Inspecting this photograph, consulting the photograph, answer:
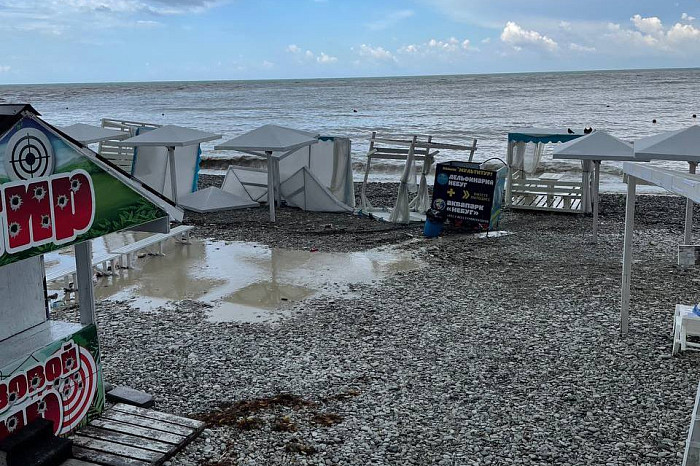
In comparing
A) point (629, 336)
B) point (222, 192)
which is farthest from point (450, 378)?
point (222, 192)

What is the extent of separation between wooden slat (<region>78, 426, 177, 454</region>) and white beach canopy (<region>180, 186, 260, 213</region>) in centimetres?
1078

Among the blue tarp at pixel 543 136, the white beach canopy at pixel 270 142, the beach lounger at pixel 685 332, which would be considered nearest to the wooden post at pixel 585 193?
the blue tarp at pixel 543 136

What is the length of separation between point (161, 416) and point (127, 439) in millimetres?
438

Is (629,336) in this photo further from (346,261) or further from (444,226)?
(444,226)

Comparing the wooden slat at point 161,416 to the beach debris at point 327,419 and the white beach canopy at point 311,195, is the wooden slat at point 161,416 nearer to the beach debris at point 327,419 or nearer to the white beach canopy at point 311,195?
the beach debris at point 327,419

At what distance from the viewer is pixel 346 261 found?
11430 mm

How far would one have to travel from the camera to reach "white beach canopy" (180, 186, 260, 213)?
52.1 feet

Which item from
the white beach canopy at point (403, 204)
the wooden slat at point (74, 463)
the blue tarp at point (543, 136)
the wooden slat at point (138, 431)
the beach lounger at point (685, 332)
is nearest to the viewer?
the wooden slat at point (74, 463)

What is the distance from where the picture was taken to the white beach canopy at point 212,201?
15.9 m

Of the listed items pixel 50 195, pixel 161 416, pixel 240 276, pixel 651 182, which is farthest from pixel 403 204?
pixel 50 195

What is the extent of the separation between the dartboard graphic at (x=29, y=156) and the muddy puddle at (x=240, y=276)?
428 cm

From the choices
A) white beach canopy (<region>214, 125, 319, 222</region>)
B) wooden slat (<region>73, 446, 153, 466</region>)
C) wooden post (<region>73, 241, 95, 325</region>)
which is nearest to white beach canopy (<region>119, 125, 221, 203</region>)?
white beach canopy (<region>214, 125, 319, 222</region>)

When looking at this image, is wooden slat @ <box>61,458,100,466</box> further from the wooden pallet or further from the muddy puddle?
the muddy puddle

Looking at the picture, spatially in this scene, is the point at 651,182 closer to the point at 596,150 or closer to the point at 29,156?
the point at 29,156
